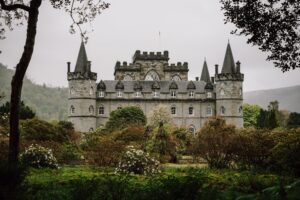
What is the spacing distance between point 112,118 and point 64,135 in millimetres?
21117

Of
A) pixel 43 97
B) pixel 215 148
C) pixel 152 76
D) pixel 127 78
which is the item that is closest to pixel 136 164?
pixel 215 148

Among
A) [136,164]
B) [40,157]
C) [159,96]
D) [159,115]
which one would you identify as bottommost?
[136,164]

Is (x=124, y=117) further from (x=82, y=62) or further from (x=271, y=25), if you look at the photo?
(x=271, y=25)

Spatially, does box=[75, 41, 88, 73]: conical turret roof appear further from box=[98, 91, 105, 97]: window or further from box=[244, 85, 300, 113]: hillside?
box=[244, 85, 300, 113]: hillside

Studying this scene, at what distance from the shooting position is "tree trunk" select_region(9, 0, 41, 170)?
11.8m

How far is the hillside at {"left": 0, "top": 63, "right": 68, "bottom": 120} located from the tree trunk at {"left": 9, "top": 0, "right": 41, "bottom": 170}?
12141 cm

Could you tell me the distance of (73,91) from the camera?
64.0m

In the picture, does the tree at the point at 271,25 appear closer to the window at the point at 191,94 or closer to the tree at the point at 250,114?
the window at the point at 191,94

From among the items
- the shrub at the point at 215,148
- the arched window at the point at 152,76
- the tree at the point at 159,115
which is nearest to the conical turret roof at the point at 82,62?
the tree at the point at 159,115

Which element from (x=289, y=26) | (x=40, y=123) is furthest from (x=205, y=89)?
(x=289, y=26)

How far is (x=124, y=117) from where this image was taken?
5750 centimetres

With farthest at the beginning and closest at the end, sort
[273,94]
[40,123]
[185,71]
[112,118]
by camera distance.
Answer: [273,94] → [185,71] → [112,118] → [40,123]

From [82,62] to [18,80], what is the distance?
53247mm

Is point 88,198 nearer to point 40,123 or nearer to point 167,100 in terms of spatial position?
point 40,123
